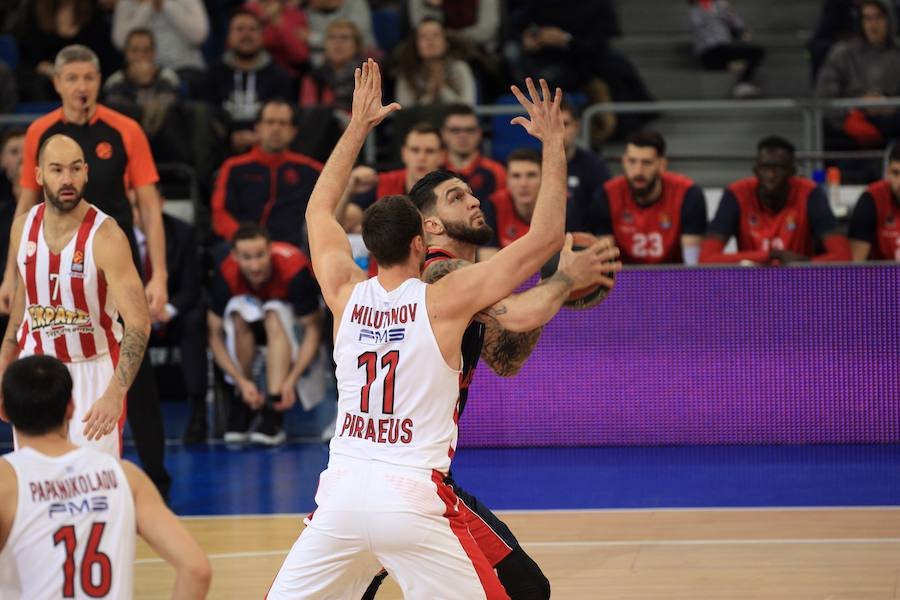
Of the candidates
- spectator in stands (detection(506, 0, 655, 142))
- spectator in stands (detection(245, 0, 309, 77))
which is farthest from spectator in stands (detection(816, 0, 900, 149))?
spectator in stands (detection(245, 0, 309, 77))

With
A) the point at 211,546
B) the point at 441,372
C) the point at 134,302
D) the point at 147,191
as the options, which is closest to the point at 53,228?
the point at 134,302

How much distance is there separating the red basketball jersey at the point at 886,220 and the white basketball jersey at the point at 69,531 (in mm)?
7332

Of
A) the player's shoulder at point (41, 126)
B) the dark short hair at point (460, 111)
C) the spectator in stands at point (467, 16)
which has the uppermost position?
the spectator in stands at point (467, 16)

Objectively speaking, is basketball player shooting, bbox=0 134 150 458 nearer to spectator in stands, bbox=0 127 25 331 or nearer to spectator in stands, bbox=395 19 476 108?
spectator in stands, bbox=0 127 25 331

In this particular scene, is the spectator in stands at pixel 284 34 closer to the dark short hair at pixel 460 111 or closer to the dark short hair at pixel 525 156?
the dark short hair at pixel 460 111

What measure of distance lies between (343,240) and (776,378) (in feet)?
15.7

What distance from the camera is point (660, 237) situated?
10.1 metres

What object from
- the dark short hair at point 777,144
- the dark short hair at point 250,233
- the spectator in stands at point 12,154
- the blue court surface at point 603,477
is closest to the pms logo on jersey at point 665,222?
the dark short hair at point 777,144

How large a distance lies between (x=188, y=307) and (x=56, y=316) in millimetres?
3645

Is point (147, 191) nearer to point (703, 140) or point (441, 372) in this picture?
point (441, 372)

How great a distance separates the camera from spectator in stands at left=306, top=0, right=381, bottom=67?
43.0 feet

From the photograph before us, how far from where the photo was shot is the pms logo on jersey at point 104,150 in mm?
7523

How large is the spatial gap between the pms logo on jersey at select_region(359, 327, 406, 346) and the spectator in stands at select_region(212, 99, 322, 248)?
6.29 meters

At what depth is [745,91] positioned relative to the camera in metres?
13.5
